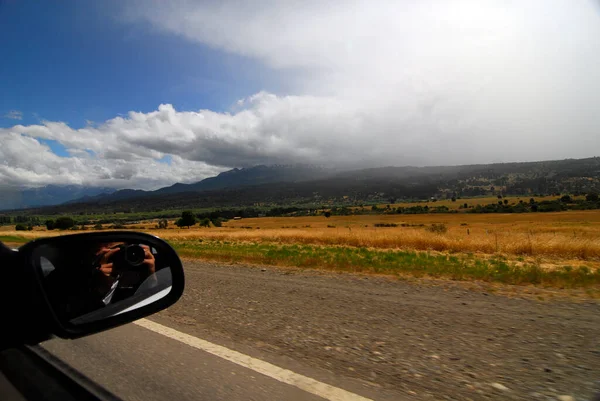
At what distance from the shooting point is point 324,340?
4621 mm

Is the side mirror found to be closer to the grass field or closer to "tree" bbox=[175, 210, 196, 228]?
the grass field

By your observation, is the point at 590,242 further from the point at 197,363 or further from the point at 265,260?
the point at 197,363

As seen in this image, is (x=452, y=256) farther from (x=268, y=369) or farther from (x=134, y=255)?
(x=134, y=255)

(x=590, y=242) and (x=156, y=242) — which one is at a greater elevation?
(x=156, y=242)

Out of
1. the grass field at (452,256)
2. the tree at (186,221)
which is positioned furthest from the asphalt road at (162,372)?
the tree at (186,221)

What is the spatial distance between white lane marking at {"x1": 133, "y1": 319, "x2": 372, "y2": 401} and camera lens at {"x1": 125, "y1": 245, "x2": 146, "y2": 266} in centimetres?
176

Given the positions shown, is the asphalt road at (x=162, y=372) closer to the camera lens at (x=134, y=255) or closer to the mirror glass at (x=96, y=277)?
the mirror glass at (x=96, y=277)

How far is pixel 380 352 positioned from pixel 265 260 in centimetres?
1039

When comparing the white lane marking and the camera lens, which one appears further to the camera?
the white lane marking

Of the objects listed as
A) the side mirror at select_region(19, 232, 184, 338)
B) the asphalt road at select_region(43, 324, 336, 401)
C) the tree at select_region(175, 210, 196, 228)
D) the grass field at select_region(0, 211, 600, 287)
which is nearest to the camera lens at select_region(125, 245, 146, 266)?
the side mirror at select_region(19, 232, 184, 338)

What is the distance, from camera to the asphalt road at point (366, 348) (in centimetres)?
324

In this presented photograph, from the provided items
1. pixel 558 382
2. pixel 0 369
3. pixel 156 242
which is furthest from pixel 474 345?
pixel 0 369

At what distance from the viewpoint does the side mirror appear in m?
1.88

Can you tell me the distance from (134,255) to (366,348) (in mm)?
2970
